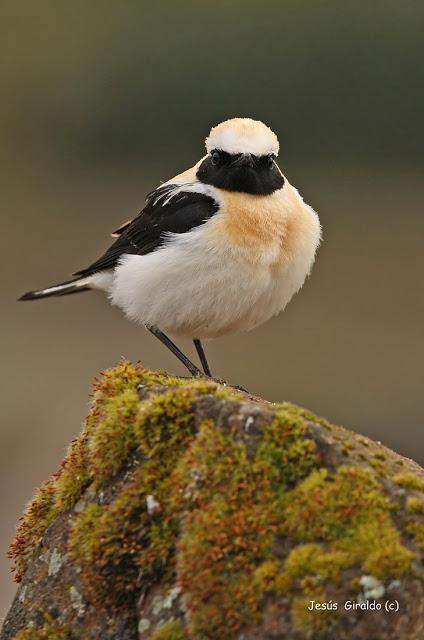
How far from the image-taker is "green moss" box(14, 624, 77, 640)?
6.38 meters

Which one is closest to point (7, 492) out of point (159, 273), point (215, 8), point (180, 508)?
point (159, 273)

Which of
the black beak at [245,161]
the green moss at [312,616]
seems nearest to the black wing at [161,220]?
the black beak at [245,161]

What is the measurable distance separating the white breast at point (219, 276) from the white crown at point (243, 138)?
0.45m

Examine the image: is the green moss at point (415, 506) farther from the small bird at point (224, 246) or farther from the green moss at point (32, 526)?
the small bird at point (224, 246)

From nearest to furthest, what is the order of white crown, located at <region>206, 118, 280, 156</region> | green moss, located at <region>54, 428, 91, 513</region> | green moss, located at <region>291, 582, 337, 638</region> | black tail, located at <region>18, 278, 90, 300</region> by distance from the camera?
green moss, located at <region>291, 582, 337, 638</region>
green moss, located at <region>54, 428, 91, 513</region>
white crown, located at <region>206, 118, 280, 156</region>
black tail, located at <region>18, 278, 90, 300</region>

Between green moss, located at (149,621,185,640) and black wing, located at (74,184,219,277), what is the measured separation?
405 cm

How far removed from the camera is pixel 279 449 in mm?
6137

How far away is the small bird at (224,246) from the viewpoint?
9.12 meters

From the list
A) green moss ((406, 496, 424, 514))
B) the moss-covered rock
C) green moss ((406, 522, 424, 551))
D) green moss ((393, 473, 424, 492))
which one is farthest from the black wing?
green moss ((406, 522, 424, 551))

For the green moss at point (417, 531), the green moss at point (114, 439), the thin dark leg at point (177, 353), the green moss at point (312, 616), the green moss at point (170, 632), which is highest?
the green moss at point (114, 439)

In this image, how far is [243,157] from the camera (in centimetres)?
941

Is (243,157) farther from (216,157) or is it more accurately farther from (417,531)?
(417,531)

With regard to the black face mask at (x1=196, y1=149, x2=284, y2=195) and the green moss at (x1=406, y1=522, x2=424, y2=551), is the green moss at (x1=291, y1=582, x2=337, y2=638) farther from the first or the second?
the black face mask at (x1=196, y1=149, x2=284, y2=195)

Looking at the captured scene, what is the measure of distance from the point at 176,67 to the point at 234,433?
20326 millimetres
